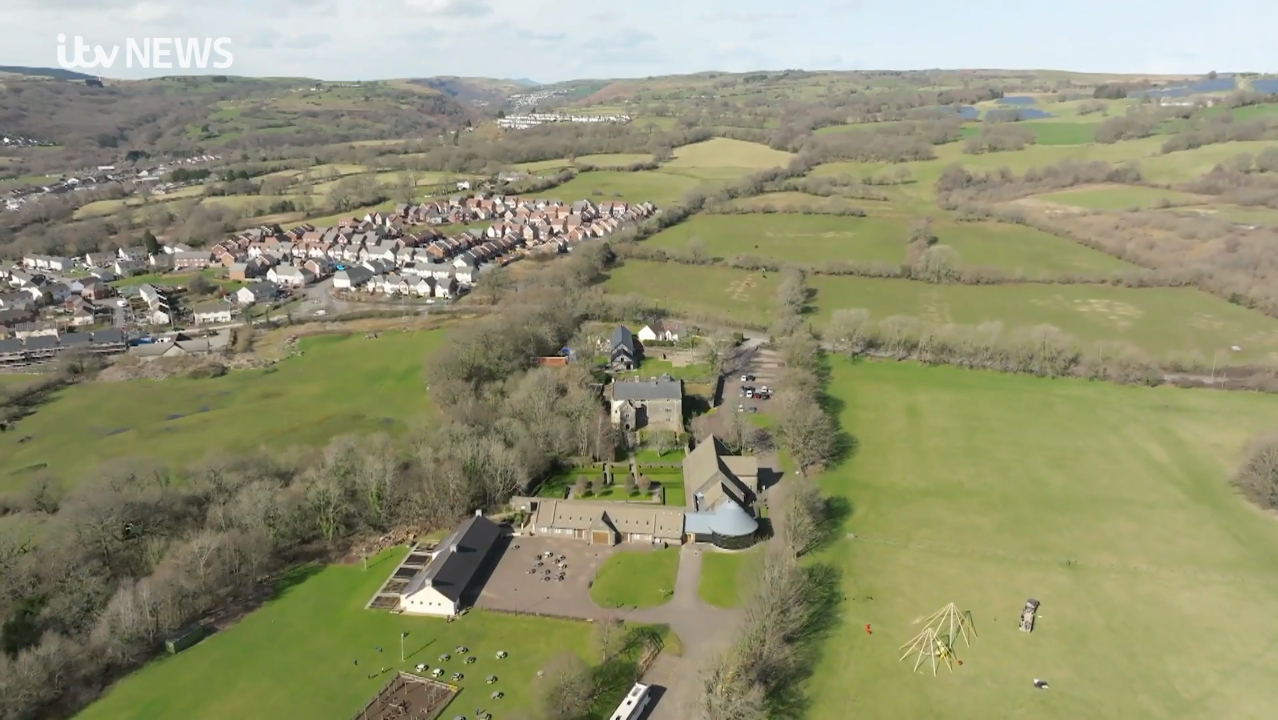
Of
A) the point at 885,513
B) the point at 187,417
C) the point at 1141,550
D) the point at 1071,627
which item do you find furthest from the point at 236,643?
the point at 1141,550

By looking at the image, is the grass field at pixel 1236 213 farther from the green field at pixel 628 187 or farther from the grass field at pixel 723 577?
the grass field at pixel 723 577

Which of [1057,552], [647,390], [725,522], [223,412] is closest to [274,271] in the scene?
[223,412]

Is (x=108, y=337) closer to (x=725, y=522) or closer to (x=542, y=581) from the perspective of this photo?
(x=542, y=581)

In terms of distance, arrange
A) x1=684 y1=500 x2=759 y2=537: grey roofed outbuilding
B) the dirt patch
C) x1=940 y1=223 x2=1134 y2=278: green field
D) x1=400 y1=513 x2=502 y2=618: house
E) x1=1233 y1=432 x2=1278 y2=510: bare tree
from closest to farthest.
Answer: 1. x1=400 y1=513 x2=502 y2=618: house
2. x1=684 y1=500 x2=759 y2=537: grey roofed outbuilding
3. x1=1233 y1=432 x2=1278 y2=510: bare tree
4. the dirt patch
5. x1=940 y1=223 x2=1134 y2=278: green field

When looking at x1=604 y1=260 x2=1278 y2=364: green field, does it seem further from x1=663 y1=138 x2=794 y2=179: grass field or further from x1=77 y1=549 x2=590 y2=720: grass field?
x1=663 y1=138 x2=794 y2=179: grass field

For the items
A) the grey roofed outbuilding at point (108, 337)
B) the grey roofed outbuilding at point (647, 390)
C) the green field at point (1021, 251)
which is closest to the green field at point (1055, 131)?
the green field at point (1021, 251)

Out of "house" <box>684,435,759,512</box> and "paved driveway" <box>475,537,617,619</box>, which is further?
"house" <box>684,435,759,512</box>

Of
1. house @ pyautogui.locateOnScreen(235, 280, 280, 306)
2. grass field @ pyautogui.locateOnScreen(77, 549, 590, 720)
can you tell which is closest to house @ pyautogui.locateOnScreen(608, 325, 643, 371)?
grass field @ pyautogui.locateOnScreen(77, 549, 590, 720)

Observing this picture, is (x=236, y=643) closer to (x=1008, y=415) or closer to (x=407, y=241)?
(x=1008, y=415)
